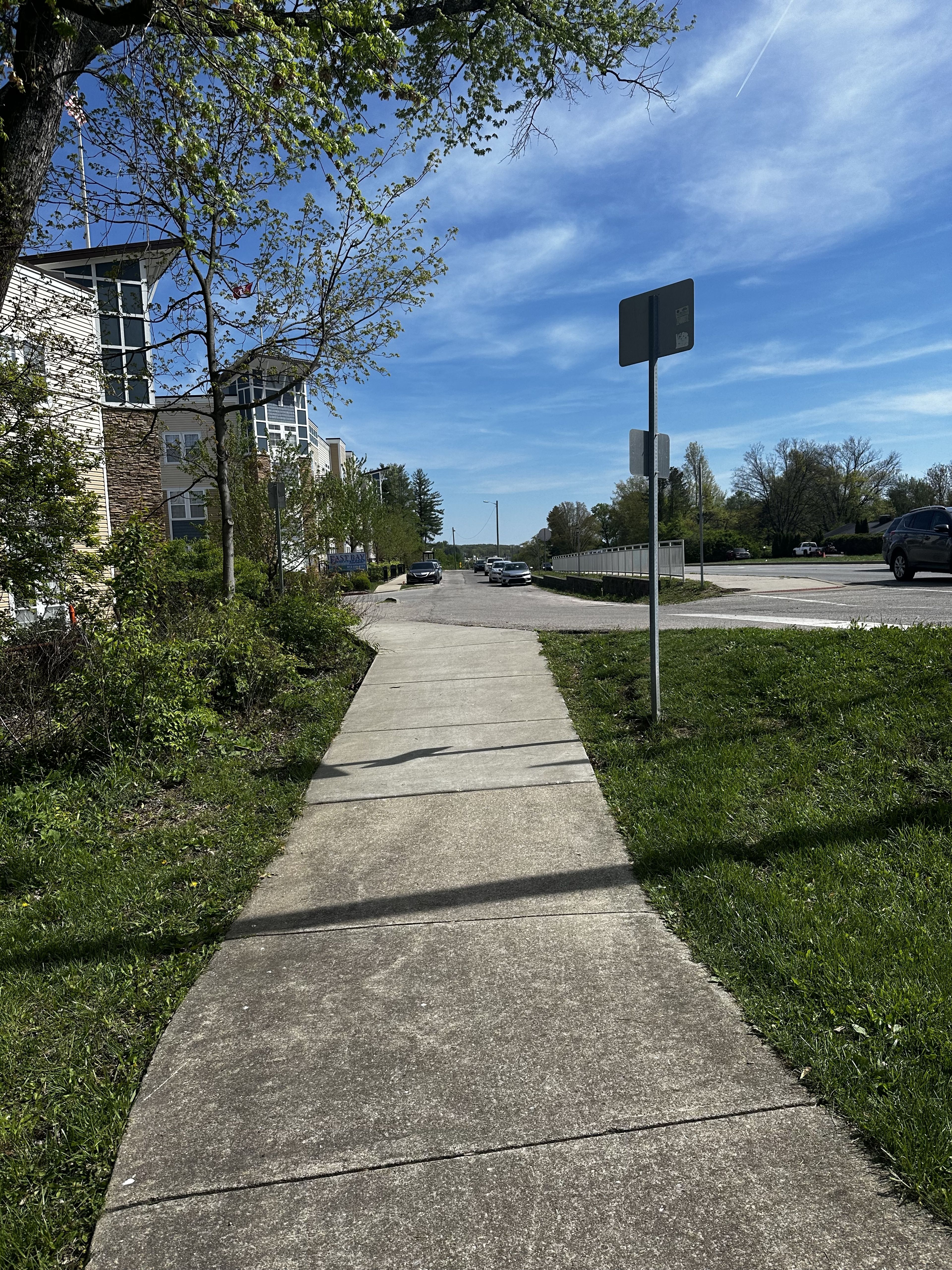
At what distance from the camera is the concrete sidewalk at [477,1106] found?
1969mm

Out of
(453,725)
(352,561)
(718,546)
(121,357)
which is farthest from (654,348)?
(718,546)

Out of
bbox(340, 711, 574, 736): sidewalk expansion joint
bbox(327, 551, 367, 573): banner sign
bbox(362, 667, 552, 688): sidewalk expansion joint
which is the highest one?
bbox(327, 551, 367, 573): banner sign

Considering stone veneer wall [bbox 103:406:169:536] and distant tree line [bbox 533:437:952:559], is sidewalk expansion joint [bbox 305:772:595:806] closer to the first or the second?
stone veneer wall [bbox 103:406:169:536]

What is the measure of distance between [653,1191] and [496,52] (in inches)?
503

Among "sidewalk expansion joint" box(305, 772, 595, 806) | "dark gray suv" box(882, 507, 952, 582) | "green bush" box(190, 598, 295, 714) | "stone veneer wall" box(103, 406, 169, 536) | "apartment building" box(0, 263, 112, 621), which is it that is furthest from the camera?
"dark gray suv" box(882, 507, 952, 582)

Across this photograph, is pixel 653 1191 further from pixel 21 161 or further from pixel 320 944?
pixel 21 161

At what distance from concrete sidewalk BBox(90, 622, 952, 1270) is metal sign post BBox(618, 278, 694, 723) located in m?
2.65

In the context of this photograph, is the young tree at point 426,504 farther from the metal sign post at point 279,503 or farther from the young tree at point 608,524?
the metal sign post at point 279,503

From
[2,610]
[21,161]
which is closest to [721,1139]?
[2,610]

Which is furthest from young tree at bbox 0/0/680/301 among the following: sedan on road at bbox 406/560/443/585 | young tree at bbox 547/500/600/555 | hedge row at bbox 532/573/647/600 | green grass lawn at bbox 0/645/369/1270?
young tree at bbox 547/500/600/555

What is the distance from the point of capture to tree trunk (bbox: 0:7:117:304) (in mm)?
5984

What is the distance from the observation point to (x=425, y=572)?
179 ft

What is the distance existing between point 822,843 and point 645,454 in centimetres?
359

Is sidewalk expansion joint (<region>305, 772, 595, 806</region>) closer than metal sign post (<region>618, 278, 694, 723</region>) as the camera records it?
Yes
